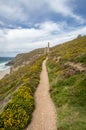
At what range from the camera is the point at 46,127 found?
18359mm

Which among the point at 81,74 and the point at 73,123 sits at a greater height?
the point at 81,74

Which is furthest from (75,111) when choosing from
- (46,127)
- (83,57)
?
(83,57)

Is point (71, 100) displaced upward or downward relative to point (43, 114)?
upward

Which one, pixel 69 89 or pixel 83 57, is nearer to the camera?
pixel 69 89

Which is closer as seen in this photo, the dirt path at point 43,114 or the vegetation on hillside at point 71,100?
the vegetation on hillside at point 71,100

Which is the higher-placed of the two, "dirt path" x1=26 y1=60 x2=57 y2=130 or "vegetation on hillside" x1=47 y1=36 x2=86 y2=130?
"vegetation on hillside" x1=47 y1=36 x2=86 y2=130

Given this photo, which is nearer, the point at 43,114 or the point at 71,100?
the point at 43,114

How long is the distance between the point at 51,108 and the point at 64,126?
5152mm

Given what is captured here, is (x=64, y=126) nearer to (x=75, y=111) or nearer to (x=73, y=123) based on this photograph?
(x=73, y=123)

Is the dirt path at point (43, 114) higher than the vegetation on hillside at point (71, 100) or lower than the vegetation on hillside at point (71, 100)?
lower

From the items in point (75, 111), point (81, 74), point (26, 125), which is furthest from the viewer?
point (81, 74)

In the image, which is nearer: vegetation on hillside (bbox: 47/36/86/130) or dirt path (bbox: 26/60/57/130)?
vegetation on hillside (bbox: 47/36/86/130)

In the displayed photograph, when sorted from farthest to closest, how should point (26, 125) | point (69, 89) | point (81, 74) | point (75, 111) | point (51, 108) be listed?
point (81, 74) → point (69, 89) → point (51, 108) → point (75, 111) → point (26, 125)

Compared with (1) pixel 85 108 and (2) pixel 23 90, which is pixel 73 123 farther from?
(2) pixel 23 90
